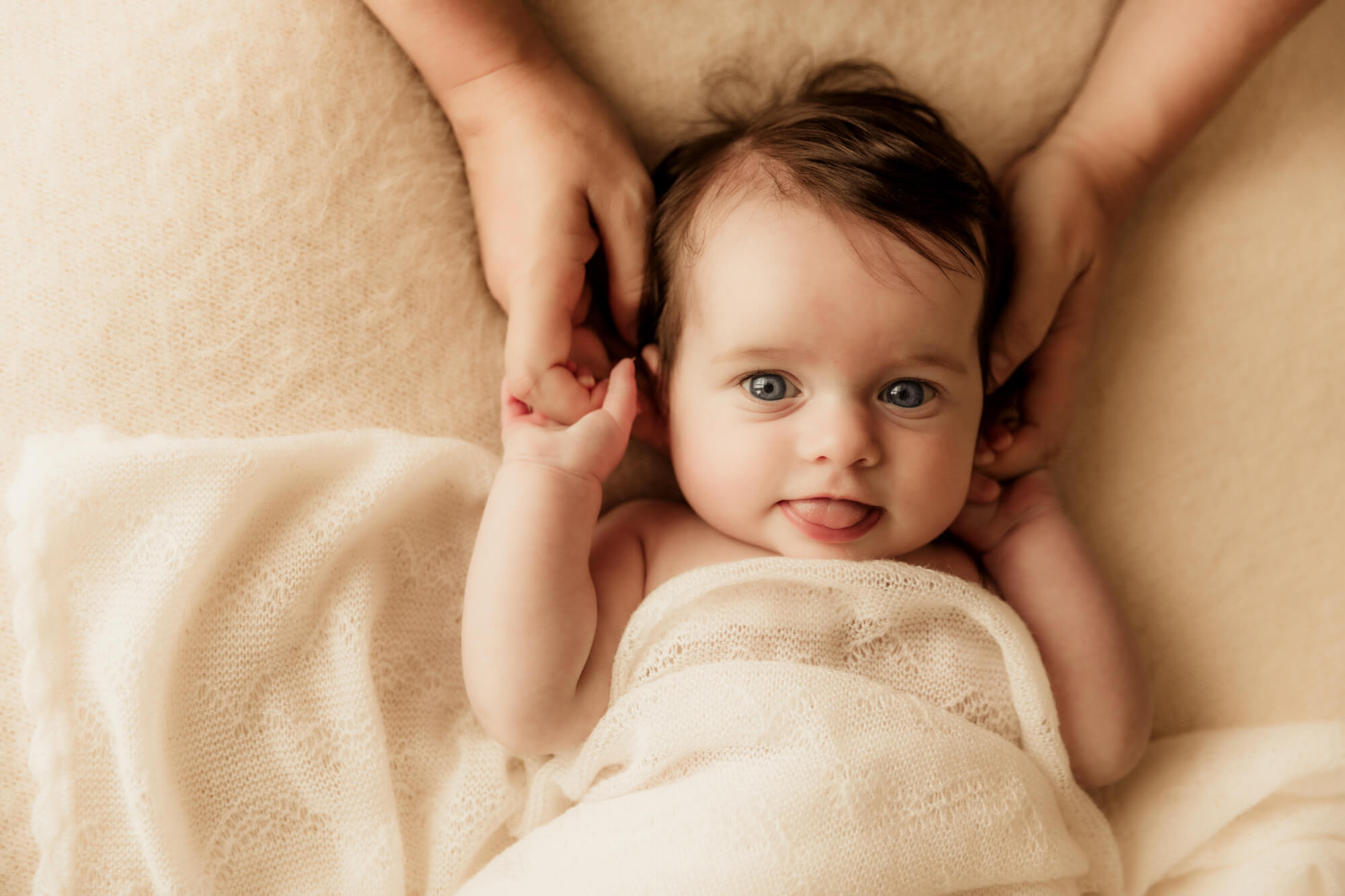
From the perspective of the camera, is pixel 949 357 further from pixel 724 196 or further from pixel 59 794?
pixel 59 794

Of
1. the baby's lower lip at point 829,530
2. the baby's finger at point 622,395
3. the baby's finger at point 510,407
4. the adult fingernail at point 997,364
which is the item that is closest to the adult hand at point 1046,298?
the adult fingernail at point 997,364

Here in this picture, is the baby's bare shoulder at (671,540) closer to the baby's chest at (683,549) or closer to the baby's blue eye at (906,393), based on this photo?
the baby's chest at (683,549)

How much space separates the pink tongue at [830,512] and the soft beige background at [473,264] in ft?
0.96

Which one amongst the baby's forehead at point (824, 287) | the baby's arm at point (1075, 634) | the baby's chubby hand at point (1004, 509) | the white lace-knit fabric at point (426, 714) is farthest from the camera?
the baby's chubby hand at point (1004, 509)

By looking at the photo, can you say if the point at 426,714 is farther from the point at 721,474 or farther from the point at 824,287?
the point at 824,287

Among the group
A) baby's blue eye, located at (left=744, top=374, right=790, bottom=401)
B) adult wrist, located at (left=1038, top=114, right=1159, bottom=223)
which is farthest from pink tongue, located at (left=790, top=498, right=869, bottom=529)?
adult wrist, located at (left=1038, top=114, right=1159, bottom=223)

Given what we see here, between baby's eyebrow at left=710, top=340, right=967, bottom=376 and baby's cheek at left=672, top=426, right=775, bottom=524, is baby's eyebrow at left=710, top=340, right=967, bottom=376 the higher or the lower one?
the higher one

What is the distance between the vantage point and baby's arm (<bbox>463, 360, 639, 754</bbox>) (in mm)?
948

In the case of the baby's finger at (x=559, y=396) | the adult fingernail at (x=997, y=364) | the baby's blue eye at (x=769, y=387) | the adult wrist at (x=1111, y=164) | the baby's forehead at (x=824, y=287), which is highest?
the adult wrist at (x=1111, y=164)

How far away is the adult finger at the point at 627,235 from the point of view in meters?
1.08

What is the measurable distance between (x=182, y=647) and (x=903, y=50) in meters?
1.04

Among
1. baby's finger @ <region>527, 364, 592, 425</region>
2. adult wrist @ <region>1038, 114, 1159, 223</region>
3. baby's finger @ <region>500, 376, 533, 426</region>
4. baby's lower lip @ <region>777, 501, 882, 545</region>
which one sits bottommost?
baby's lower lip @ <region>777, 501, 882, 545</region>

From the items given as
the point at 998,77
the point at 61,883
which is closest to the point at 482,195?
the point at 998,77

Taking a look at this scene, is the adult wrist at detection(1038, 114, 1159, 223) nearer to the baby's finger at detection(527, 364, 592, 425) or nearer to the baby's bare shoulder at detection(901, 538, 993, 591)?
the baby's bare shoulder at detection(901, 538, 993, 591)
